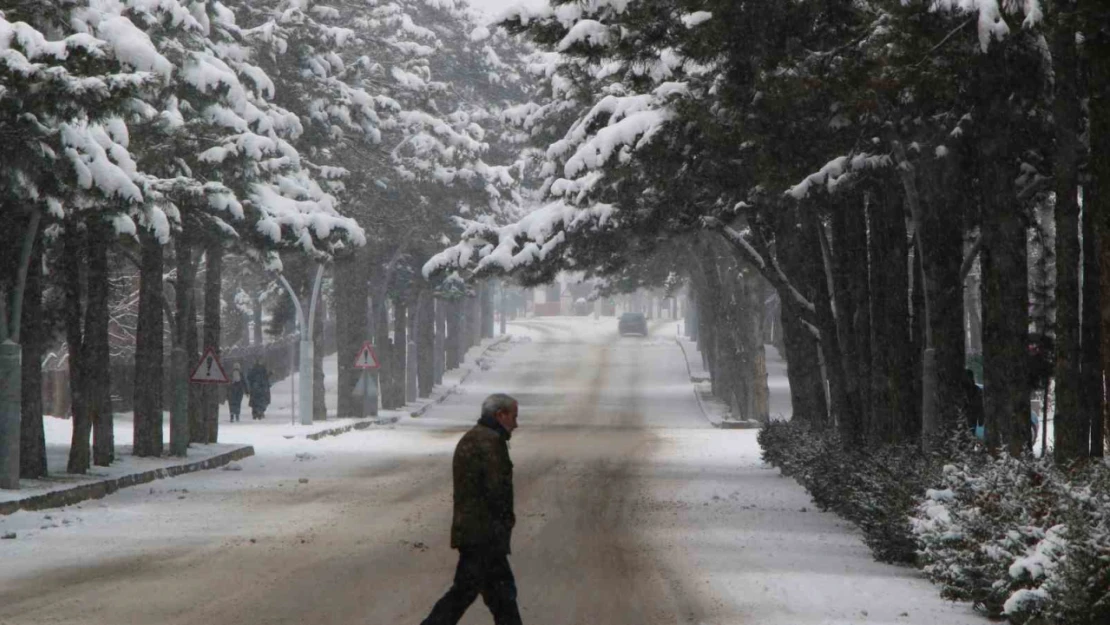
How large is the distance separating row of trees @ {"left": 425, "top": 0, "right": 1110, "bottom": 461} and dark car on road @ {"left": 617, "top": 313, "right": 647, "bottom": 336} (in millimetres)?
93282

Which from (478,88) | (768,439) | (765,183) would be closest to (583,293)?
(478,88)

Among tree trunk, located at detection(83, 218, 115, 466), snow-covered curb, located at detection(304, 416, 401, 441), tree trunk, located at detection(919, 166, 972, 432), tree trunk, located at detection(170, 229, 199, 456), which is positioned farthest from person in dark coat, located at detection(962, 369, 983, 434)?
snow-covered curb, located at detection(304, 416, 401, 441)

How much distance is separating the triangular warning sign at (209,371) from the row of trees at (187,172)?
30 cm

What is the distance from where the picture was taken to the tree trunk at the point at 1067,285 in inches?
580

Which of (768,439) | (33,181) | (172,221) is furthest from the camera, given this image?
(768,439)

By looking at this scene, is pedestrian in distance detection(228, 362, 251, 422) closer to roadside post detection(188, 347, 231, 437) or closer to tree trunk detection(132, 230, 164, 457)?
roadside post detection(188, 347, 231, 437)

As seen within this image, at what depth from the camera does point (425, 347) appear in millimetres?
68125

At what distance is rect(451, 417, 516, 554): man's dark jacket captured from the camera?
33.3ft

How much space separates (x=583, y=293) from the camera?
655 feet

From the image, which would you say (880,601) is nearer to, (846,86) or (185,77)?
(846,86)

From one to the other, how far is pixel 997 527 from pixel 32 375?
16792mm

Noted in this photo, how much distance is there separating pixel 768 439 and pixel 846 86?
16096 mm

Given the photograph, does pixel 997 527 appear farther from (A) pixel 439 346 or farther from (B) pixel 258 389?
(A) pixel 439 346

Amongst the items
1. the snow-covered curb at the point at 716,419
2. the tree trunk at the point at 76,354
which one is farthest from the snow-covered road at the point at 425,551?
the snow-covered curb at the point at 716,419
